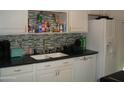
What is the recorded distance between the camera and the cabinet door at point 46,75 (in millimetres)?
2505

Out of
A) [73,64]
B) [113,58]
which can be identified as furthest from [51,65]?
[113,58]

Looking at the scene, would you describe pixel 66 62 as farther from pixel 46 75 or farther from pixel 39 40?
pixel 39 40

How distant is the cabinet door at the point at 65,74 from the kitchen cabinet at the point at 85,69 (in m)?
0.17

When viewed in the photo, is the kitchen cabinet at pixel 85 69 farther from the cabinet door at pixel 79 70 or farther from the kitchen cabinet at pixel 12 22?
the kitchen cabinet at pixel 12 22

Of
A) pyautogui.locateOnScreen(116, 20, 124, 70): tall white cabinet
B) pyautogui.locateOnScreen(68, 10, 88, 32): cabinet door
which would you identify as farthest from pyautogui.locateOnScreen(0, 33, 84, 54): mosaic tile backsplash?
pyautogui.locateOnScreen(116, 20, 124, 70): tall white cabinet

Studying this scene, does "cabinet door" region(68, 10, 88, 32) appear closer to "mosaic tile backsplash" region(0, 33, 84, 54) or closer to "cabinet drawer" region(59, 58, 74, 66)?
"mosaic tile backsplash" region(0, 33, 84, 54)

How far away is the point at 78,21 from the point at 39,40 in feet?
3.24

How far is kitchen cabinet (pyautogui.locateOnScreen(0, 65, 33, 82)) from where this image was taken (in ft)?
7.17

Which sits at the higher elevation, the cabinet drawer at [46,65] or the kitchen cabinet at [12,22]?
the kitchen cabinet at [12,22]

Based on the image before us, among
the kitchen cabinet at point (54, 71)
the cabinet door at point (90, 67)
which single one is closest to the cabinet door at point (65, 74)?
the kitchen cabinet at point (54, 71)

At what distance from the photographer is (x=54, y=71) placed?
2.67 metres

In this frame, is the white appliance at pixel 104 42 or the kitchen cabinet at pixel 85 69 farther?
the white appliance at pixel 104 42

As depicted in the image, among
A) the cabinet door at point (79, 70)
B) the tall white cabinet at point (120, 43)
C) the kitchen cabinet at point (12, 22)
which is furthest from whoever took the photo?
the tall white cabinet at point (120, 43)
